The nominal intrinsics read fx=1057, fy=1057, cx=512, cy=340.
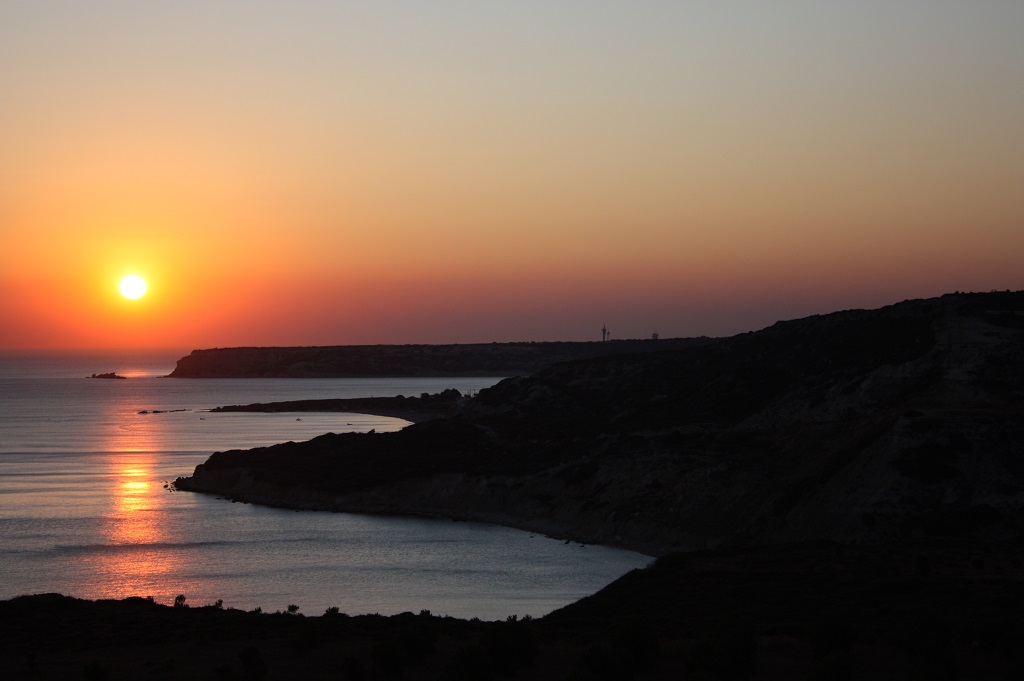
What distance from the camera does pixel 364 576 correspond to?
49.8 meters

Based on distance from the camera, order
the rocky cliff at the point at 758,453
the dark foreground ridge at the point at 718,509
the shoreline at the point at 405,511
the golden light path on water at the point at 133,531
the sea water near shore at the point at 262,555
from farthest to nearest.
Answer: the shoreline at the point at 405,511 → the rocky cliff at the point at 758,453 → the golden light path on water at the point at 133,531 → the sea water near shore at the point at 262,555 → the dark foreground ridge at the point at 718,509

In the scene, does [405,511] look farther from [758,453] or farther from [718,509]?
[758,453]

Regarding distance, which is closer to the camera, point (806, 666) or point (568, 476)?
point (806, 666)

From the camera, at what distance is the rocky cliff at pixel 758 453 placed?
5219cm

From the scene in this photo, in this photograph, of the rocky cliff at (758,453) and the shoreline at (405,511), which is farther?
the shoreline at (405,511)

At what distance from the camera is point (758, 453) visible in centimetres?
6494

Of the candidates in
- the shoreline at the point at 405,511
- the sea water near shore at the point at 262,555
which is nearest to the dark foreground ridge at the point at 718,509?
the shoreline at the point at 405,511

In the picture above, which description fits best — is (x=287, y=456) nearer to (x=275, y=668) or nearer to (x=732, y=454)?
(x=732, y=454)

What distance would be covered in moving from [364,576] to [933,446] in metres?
29.1

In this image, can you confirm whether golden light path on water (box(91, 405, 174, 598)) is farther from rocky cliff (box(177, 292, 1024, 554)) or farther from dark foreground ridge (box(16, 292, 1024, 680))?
rocky cliff (box(177, 292, 1024, 554))

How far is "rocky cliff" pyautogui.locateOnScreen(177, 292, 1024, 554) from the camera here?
2055 inches

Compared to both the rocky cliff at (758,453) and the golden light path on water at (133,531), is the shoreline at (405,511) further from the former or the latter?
the golden light path on water at (133,531)

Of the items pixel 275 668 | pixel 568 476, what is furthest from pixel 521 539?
pixel 275 668

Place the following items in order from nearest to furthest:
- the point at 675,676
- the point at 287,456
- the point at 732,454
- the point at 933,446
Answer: the point at 675,676
the point at 933,446
the point at 732,454
the point at 287,456
